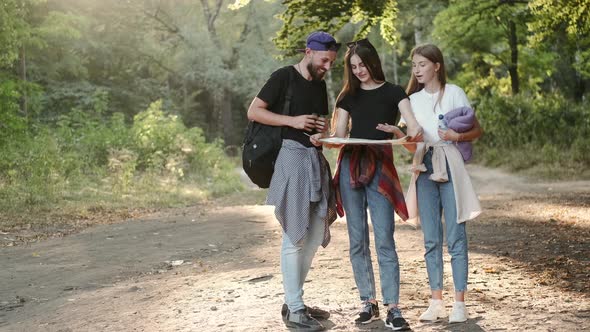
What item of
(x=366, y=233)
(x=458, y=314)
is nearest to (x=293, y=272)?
(x=366, y=233)

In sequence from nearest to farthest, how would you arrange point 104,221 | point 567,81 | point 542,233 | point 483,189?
point 542,233 → point 104,221 → point 483,189 → point 567,81

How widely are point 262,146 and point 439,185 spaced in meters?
1.22

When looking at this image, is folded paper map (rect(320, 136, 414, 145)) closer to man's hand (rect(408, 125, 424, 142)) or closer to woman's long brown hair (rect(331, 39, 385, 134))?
man's hand (rect(408, 125, 424, 142))

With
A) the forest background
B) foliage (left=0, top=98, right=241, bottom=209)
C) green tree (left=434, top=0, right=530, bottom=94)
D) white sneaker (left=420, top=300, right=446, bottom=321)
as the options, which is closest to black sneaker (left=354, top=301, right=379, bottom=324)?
white sneaker (left=420, top=300, right=446, bottom=321)

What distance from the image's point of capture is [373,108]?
5.19 meters

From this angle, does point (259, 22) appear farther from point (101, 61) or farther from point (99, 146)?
point (99, 146)

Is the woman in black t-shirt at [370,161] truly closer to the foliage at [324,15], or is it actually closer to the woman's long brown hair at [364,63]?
the woman's long brown hair at [364,63]

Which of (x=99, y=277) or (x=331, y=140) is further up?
(x=331, y=140)

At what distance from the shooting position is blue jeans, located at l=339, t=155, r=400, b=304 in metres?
5.19

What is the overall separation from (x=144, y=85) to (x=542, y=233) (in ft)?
96.2

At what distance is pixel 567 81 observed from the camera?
39.6 metres

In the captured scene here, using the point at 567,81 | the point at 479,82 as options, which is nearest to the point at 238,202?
the point at 479,82

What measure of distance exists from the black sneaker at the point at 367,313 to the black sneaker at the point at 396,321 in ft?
0.57

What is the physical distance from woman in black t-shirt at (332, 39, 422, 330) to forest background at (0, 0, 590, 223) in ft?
22.3
